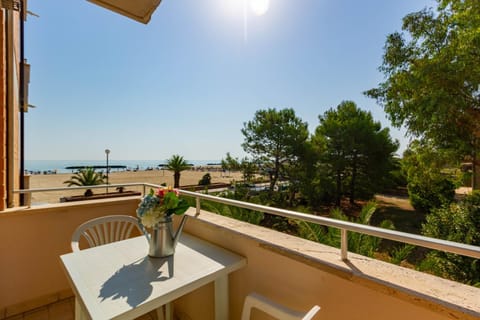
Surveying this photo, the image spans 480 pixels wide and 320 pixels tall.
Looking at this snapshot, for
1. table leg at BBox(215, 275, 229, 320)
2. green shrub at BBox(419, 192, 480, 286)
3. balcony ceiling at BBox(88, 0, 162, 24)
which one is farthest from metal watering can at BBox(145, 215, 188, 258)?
green shrub at BBox(419, 192, 480, 286)

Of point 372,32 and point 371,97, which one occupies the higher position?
point 372,32

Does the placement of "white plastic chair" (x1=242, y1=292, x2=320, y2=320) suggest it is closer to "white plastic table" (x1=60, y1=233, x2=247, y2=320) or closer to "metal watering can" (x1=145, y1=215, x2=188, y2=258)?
"white plastic table" (x1=60, y1=233, x2=247, y2=320)

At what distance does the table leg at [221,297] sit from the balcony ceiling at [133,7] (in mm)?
1978

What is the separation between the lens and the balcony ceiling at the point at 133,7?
→ 159 cm

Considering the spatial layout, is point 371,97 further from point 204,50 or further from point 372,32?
point 204,50

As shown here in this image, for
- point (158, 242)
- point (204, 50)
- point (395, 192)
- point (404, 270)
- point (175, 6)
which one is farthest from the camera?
point (395, 192)

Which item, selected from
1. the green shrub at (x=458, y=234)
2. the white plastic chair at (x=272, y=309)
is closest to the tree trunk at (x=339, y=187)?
the green shrub at (x=458, y=234)

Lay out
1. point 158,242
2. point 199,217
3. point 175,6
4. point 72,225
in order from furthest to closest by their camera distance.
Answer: point 175,6 < point 72,225 < point 199,217 < point 158,242

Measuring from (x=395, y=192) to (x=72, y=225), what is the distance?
641 inches

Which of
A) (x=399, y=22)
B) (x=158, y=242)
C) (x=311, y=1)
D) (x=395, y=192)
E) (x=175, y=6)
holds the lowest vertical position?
(x=395, y=192)

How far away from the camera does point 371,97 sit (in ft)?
18.2

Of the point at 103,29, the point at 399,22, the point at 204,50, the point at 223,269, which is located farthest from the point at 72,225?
the point at 399,22

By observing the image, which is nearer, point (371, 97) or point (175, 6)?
point (175, 6)

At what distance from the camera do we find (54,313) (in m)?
2.00
